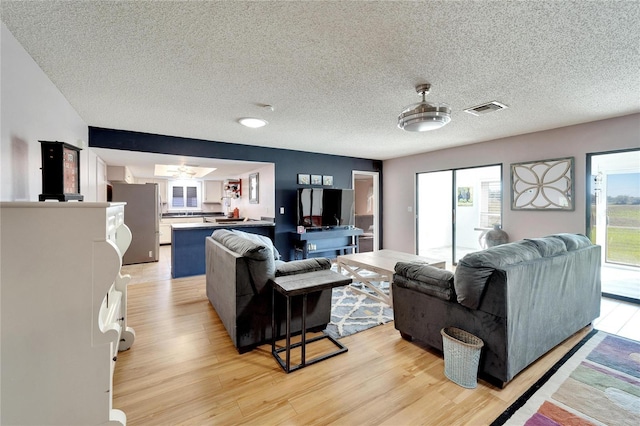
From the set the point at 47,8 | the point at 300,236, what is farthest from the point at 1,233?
the point at 300,236

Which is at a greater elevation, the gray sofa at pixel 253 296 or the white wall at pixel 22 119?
the white wall at pixel 22 119

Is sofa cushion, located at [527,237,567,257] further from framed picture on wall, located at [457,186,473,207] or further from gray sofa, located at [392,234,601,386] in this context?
framed picture on wall, located at [457,186,473,207]

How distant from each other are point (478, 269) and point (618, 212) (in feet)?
12.0

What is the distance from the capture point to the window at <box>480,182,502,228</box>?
4.99m

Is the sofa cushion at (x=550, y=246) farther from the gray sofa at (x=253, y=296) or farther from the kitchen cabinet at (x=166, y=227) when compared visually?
the kitchen cabinet at (x=166, y=227)

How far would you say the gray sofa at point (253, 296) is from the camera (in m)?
2.39

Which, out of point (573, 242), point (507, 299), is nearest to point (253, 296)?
point (507, 299)

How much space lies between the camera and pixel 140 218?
5977 millimetres

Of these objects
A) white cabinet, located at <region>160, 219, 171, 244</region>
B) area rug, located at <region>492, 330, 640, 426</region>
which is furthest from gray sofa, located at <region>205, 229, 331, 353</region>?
white cabinet, located at <region>160, 219, 171, 244</region>

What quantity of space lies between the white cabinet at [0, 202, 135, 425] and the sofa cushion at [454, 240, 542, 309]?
2.14 meters

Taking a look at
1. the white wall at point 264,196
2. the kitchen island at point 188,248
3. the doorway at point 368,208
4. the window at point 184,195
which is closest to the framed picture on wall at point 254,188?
the white wall at point 264,196

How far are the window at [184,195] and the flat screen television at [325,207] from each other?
18.4ft

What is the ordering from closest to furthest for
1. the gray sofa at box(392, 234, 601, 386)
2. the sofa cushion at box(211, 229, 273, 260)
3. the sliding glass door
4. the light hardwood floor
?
the light hardwood floor < the gray sofa at box(392, 234, 601, 386) < the sofa cushion at box(211, 229, 273, 260) < the sliding glass door

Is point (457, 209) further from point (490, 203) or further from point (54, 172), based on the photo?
point (54, 172)
